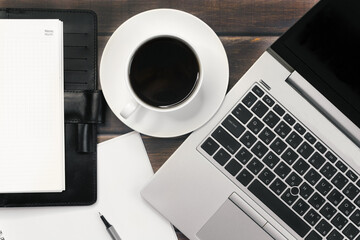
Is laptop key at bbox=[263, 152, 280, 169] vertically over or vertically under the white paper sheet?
over

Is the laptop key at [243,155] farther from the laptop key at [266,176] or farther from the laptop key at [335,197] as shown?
the laptop key at [335,197]

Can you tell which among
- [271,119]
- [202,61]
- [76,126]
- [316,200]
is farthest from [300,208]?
[76,126]

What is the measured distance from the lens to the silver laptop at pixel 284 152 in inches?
23.6

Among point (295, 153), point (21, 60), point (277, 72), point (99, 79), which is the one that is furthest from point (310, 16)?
point (21, 60)

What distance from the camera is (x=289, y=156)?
60cm

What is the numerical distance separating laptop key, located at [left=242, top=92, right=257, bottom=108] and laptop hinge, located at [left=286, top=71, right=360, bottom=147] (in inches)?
2.5

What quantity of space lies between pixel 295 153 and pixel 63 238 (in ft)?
1.30

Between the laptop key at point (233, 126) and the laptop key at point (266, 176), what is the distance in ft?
0.23

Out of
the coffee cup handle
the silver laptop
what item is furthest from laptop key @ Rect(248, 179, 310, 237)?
the coffee cup handle

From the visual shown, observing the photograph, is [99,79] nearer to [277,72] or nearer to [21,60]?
[21,60]

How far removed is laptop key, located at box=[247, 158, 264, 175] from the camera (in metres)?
0.60

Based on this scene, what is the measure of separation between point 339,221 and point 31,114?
1.65ft

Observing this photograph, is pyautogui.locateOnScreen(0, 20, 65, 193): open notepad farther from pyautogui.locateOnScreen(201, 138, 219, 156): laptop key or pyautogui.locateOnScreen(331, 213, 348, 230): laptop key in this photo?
pyautogui.locateOnScreen(331, 213, 348, 230): laptop key

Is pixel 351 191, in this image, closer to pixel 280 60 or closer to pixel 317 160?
pixel 317 160
